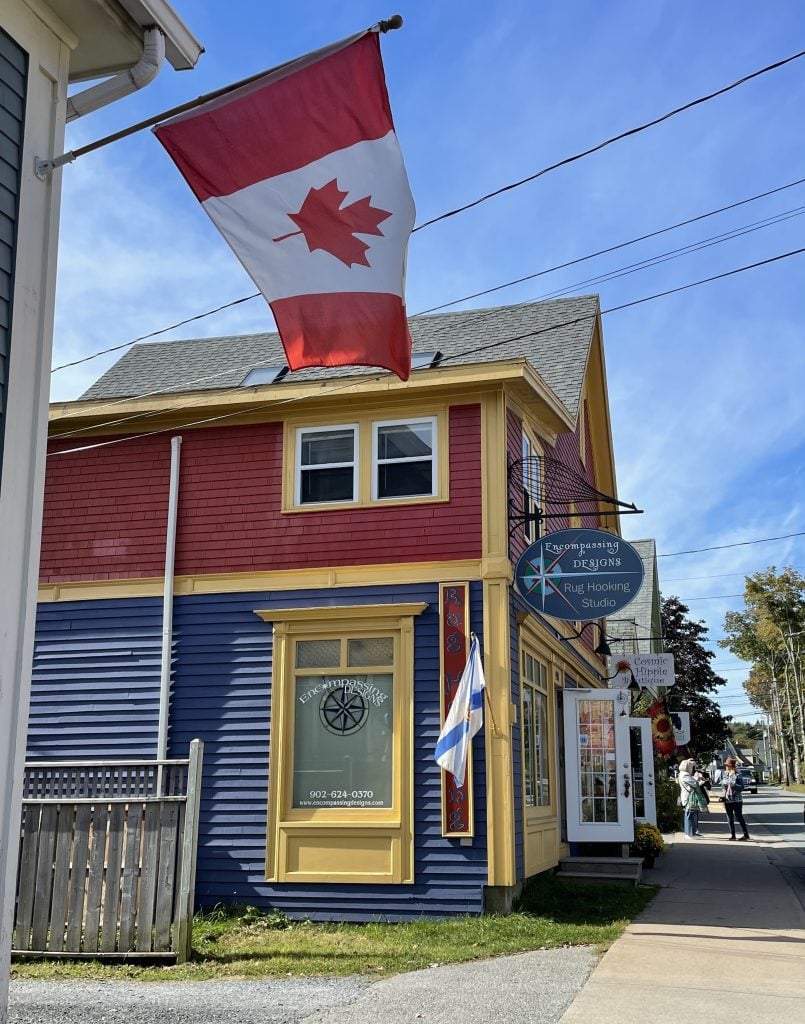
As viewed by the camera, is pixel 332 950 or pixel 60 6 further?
pixel 332 950

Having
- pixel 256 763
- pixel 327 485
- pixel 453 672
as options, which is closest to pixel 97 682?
pixel 256 763

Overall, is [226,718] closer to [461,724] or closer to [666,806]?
[461,724]

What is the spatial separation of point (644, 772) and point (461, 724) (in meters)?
7.86

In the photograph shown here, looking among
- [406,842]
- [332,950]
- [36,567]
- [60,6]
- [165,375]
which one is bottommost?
[332,950]

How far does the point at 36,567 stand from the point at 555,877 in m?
10.4

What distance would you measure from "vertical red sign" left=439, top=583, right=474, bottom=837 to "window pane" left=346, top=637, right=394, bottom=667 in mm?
694

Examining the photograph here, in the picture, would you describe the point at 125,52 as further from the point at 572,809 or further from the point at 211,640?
the point at 572,809

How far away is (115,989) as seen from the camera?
8102mm

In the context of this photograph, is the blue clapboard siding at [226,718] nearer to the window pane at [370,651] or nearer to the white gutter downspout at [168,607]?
the white gutter downspout at [168,607]

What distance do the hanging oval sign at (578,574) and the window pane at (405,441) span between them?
180 centimetres

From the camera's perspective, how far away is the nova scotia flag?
37.5 ft

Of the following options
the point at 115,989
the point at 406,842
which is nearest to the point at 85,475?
the point at 406,842

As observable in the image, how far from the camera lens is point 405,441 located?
13.0 meters

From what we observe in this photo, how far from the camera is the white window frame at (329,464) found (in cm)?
1298
